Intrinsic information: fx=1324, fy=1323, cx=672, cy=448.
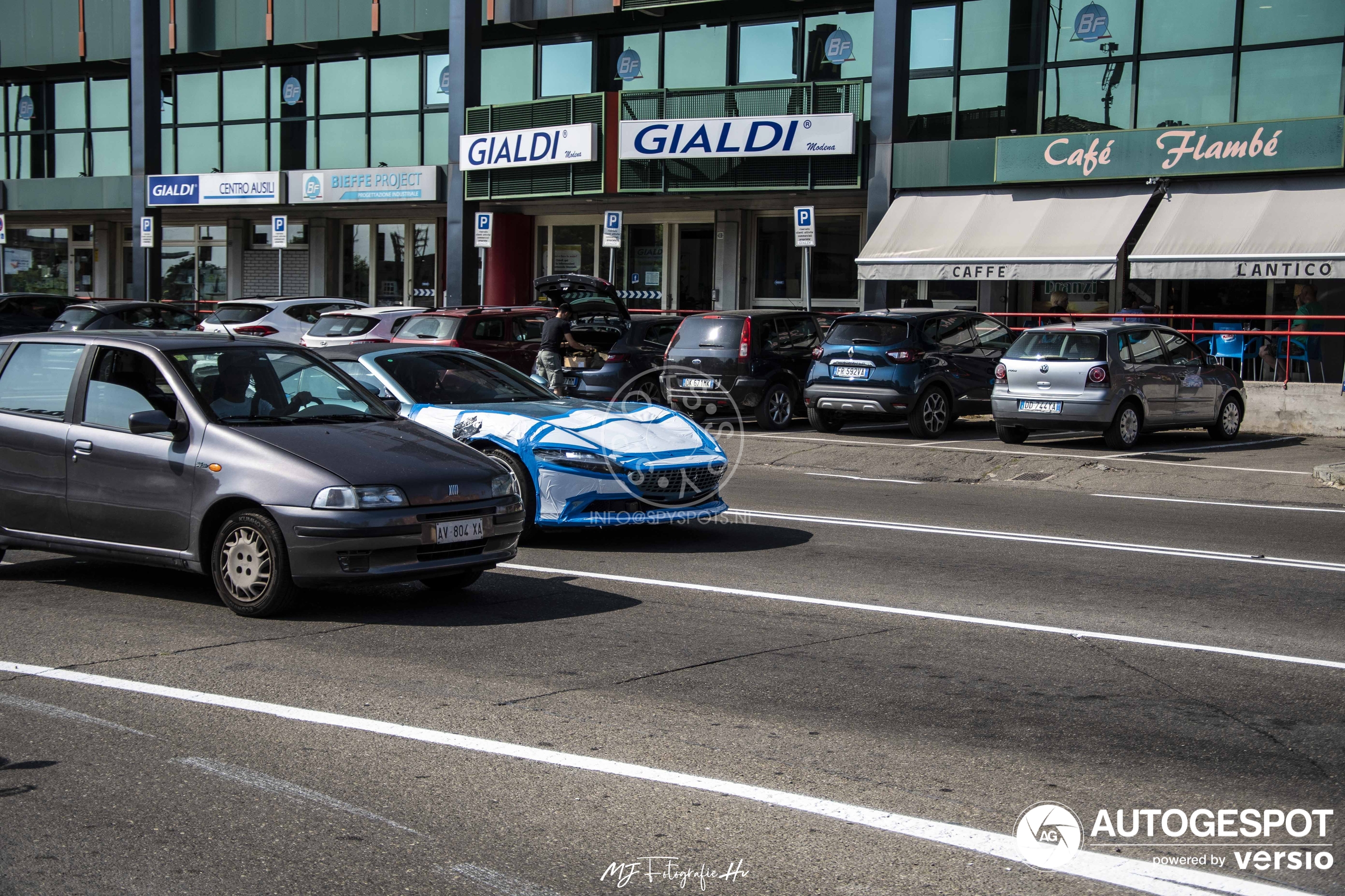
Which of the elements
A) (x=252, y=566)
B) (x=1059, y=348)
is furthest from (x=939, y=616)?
(x=1059, y=348)

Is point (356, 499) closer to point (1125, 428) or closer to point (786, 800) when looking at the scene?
point (786, 800)

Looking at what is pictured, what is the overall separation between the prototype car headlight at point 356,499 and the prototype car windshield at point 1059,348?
38.0ft

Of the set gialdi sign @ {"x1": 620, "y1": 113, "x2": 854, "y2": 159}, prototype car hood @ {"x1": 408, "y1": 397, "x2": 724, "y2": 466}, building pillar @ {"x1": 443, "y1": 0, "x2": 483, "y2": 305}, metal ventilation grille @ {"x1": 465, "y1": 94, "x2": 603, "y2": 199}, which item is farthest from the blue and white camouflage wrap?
building pillar @ {"x1": 443, "y1": 0, "x2": 483, "y2": 305}

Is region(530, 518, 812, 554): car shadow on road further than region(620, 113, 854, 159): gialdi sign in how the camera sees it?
No

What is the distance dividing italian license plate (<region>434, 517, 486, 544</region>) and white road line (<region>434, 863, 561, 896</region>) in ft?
11.6

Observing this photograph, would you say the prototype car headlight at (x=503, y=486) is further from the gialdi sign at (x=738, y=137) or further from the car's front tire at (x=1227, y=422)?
the gialdi sign at (x=738, y=137)

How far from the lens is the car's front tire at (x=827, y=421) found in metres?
19.2

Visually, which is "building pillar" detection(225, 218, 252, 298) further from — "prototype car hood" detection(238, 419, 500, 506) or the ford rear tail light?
"prototype car hood" detection(238, 419, 500, 506)

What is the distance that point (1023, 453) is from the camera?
1652cm

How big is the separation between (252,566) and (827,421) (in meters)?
12.9

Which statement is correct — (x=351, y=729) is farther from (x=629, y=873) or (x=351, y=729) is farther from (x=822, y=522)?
(x=822, y=522)

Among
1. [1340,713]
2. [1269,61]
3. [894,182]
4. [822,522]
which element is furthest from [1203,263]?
[1340,713]

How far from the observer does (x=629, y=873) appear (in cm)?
402

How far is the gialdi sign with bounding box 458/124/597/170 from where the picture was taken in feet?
89.4
